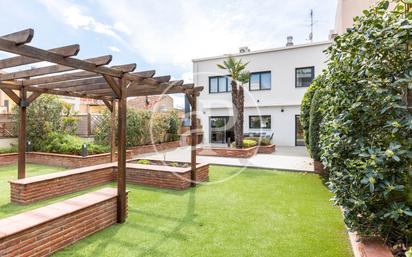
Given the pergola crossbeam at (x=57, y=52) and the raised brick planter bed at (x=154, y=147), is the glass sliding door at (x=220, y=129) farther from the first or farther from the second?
the pergola crossbeam at (x=57, y=52)

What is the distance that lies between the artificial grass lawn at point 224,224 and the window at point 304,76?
11089 mm

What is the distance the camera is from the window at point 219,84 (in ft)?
62.4

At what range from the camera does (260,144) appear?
50.3 ft

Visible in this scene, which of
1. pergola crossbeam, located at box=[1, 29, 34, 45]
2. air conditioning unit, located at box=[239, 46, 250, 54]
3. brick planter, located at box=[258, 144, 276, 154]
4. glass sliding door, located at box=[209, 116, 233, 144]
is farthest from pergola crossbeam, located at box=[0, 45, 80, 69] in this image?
air conditioning unit, located at box=[239, 46, 250, 54]

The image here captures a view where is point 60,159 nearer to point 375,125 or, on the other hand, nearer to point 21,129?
point 21,129

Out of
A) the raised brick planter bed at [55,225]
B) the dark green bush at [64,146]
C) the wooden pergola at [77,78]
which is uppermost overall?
the wooden pergola at [77,78]

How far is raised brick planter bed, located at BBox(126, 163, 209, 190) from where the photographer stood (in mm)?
7035

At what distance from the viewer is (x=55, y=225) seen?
369cm

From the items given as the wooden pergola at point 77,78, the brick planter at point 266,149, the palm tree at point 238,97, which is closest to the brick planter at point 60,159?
the wooden pergola at point 77,78

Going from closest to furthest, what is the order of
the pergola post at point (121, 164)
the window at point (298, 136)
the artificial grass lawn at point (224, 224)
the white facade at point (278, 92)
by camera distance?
1. the artificial grass lawn at point (224, 224)
2. the pergola post at point (121, 164)
3. the white facade at point (278, 92)
4. the window at point (298, 136)

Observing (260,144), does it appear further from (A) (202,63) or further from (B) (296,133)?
(A) (202,63)

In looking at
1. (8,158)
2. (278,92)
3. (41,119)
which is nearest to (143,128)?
(41,119)

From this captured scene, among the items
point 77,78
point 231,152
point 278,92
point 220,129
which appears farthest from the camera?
point 220,129

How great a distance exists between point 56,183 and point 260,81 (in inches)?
582
